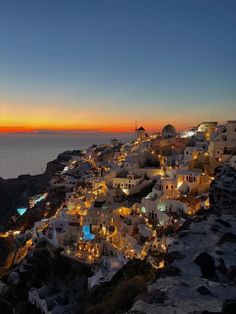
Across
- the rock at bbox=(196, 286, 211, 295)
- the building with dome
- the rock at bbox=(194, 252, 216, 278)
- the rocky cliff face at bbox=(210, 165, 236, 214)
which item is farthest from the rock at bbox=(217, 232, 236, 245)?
the building with dome

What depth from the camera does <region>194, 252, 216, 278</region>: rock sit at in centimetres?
1127

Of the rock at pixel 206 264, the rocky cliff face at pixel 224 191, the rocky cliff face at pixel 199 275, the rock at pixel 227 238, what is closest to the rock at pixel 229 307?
the rocky cliff face at pixel 199 275

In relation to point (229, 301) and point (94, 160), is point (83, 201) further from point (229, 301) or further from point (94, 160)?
point (229, 301)

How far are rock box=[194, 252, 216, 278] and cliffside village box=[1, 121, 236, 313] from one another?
10688 millimetres

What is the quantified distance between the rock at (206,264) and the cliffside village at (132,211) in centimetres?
1069

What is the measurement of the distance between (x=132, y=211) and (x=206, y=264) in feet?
88.4

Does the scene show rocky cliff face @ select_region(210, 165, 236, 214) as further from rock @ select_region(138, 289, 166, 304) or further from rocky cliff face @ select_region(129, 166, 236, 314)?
rock @ select_region(138, 289, 166, 304)

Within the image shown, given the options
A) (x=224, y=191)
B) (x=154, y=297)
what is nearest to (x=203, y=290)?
(x=154, y=297)

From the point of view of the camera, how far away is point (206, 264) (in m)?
11.7

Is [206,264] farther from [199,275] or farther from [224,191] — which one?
[224,191]

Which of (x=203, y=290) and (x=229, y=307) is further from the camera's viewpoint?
(x=203, y=290)

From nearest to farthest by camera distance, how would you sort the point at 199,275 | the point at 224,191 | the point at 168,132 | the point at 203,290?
the point at 203,290
the point at 199,275
the point at 224,191
the point at 168,132

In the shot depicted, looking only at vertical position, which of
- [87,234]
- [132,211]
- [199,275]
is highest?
[199,275]

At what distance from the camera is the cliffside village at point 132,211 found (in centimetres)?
3011
